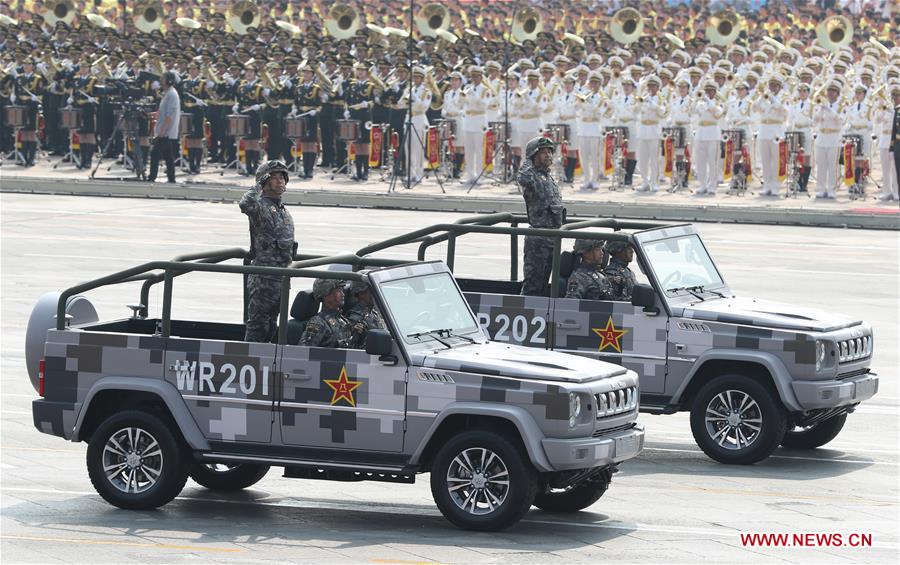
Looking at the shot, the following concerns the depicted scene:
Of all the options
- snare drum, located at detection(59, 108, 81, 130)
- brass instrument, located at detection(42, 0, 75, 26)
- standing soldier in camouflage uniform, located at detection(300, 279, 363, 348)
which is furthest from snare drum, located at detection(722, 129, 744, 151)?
standing soldier in camouflage uniform, located at detection(300, 279, 363, 348)

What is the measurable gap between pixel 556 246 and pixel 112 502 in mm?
4313

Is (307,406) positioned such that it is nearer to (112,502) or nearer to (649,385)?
(112,502)

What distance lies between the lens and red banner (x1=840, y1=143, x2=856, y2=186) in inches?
1398

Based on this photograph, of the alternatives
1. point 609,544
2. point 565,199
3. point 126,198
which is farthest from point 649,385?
point 126,198

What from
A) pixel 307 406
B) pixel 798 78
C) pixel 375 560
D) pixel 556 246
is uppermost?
pixel 798 78

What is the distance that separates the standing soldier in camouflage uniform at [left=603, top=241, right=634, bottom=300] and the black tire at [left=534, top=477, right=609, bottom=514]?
293 centimetres

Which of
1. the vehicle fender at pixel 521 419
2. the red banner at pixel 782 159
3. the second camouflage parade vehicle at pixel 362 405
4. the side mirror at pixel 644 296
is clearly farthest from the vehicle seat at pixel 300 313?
the red banner at pixel 782 159

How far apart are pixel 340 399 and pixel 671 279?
3858 mm

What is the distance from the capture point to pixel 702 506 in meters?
12.5

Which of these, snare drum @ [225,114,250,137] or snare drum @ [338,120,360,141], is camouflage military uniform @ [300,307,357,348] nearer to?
snare drum @ [338,120,360,141]

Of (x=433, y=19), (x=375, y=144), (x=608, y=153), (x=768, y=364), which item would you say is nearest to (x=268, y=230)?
(x=768, y=364)

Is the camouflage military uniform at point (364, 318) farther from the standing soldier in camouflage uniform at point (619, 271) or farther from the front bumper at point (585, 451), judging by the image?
the standing soldier in camouflage uniform at point (619, 271)

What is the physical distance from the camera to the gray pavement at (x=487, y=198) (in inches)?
1305

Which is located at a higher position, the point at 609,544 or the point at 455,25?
the point at 455,25
